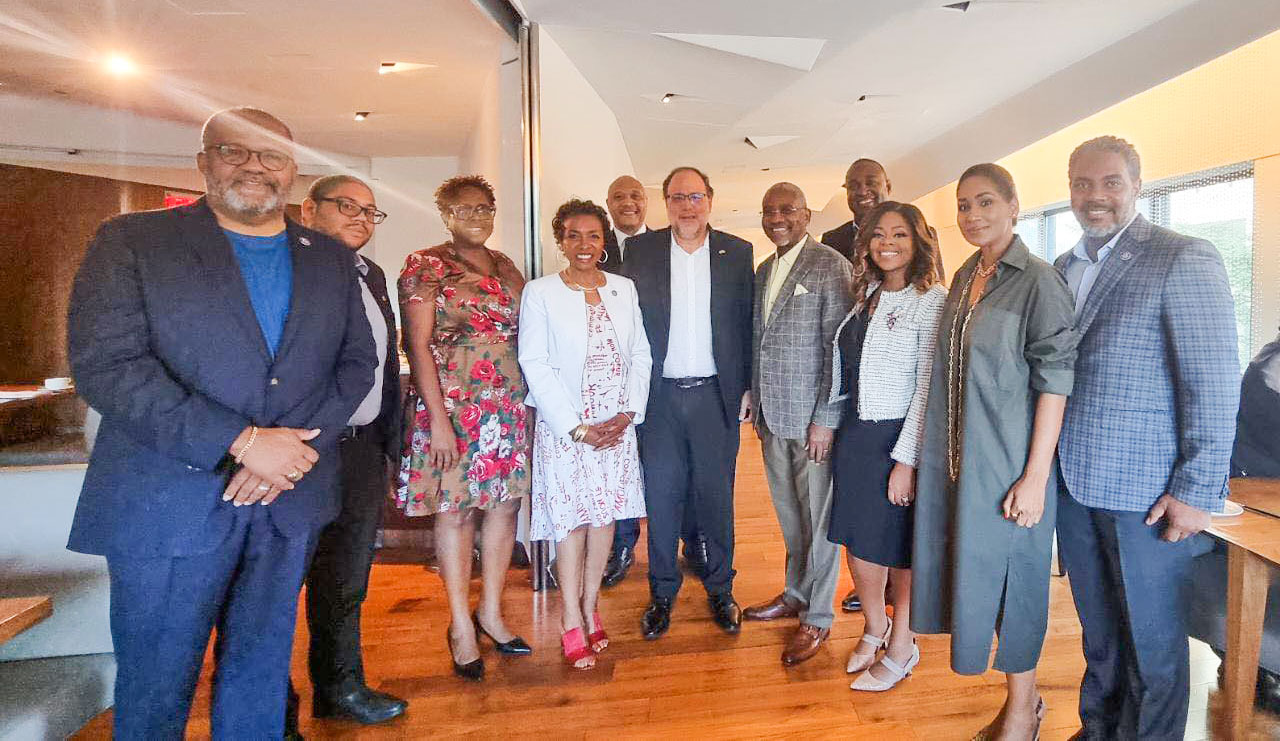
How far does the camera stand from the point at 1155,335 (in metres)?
1.55

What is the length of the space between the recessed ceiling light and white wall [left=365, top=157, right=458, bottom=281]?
1.04 m

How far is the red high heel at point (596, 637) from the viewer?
237 centimetres

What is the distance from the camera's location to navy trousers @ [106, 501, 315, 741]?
51.8 inches

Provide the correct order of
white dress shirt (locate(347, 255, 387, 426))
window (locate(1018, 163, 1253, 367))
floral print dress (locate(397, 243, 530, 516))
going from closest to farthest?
white dress shirt (locate(347, 255, 387, 426)) → floral print dress (locate(397, 243, 530, 516)) → window (locate(1018, 163, 1253, 367))

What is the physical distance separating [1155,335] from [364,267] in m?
2.25

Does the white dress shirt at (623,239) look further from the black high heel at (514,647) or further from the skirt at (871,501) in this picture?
the black high heel at (514,647)

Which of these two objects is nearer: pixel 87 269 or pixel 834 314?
pixel 87 269

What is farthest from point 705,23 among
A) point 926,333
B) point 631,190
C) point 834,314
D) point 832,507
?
point 832,507

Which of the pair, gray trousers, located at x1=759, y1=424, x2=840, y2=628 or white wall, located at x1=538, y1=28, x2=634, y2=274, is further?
white wall, located at x1=538, y1=28, x2=634, y2=274

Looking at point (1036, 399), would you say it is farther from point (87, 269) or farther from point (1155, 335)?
point (87, 269)

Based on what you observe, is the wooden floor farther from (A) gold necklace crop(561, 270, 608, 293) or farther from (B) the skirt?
(A) gold necklace crop(561, 270, 608, 293)

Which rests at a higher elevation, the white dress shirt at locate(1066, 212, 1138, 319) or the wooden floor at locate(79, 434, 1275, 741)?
the white dress shirt at locate(1066, 212, 1138, 319)

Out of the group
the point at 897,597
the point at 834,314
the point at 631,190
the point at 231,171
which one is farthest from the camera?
the point at 631,190

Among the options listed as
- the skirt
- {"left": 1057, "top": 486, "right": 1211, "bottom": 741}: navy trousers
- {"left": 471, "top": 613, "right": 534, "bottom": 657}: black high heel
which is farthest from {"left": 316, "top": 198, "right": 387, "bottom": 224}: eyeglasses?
Answer: {"left": 1057, "top": 486, "right": 1211, "bottom": 741}: navy trousers
